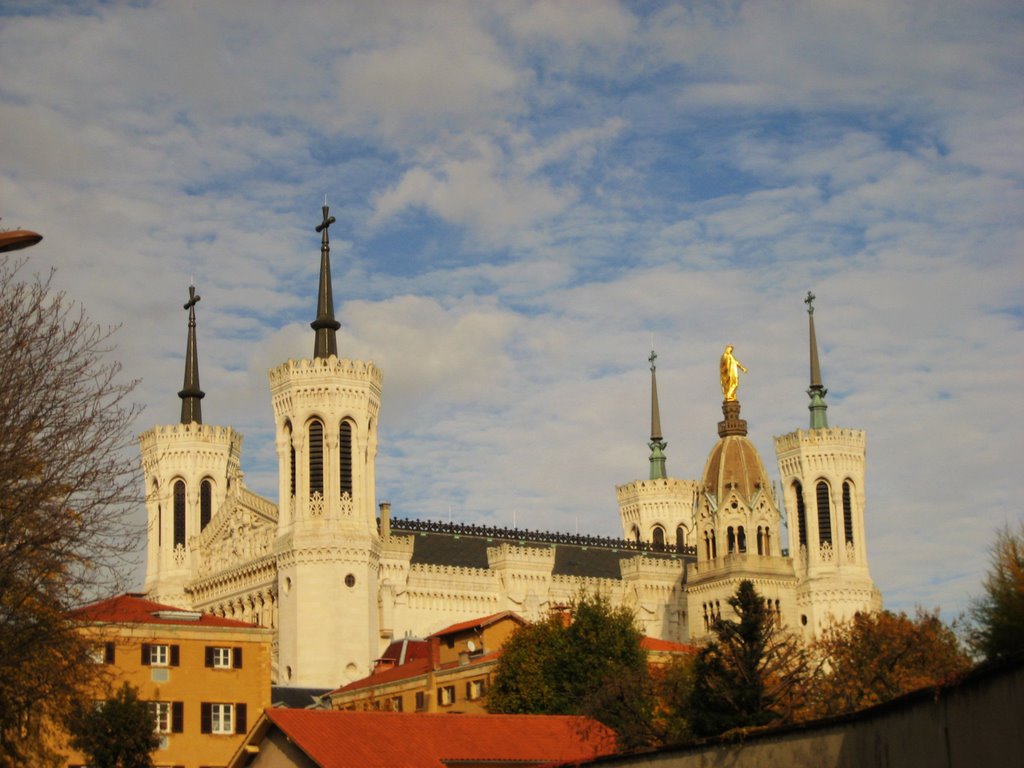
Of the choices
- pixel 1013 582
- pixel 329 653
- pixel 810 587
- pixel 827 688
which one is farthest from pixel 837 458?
pixel 1013 582

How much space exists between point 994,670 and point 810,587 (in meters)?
83.7

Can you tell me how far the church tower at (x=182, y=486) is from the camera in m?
100

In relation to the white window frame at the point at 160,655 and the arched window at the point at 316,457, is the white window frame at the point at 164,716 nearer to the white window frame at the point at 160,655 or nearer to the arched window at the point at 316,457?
the white window frame at the point at 160,655

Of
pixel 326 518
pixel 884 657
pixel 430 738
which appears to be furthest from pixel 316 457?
pixel 430 738

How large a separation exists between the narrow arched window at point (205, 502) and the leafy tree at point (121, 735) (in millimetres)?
51222

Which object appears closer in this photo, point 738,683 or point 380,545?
point 738,683

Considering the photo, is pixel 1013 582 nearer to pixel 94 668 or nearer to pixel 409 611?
pixel 94 668

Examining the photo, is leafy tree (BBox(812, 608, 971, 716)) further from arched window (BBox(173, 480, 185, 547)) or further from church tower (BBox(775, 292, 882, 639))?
arched window (BBox(173, 480, 185, 547))

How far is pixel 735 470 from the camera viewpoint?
325ft

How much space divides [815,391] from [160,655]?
63.3m

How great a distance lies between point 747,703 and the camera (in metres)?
Result: 41.6

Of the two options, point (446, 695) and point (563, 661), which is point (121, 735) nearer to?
point (563, 661)

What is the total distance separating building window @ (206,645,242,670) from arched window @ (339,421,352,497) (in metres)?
23.4

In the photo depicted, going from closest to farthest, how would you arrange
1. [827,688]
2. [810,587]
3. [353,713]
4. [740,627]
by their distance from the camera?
[740,627] < [353,713] < [827,688] < [810,587]
